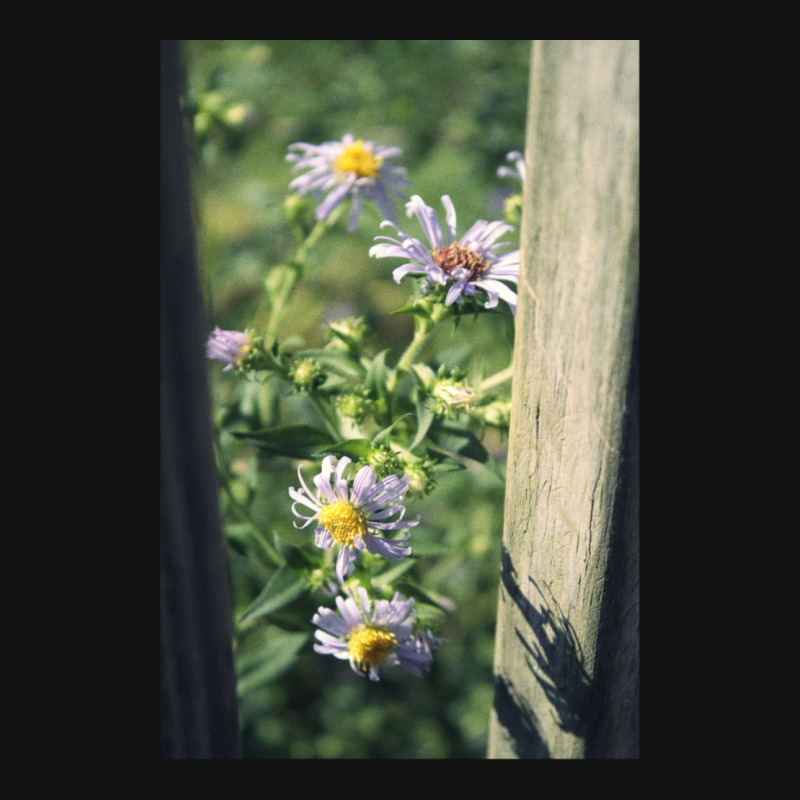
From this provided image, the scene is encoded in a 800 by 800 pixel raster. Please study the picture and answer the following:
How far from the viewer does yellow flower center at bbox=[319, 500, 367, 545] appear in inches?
40.6

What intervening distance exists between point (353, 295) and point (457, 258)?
2178mm

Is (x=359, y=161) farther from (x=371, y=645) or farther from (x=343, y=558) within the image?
(x=371, y=645)

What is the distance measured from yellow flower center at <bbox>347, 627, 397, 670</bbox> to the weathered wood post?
189 mm

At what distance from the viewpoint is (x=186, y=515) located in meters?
0.97

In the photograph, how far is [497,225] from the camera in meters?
1.10

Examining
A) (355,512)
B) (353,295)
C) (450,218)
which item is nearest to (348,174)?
(450,218)

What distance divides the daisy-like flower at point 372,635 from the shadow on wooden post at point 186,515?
17 centimetres

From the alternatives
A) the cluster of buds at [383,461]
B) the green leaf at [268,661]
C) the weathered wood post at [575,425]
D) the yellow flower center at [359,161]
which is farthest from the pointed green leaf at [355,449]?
the yellow flower center at [359,161]

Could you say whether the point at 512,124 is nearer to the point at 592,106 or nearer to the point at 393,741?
the point at 592,106

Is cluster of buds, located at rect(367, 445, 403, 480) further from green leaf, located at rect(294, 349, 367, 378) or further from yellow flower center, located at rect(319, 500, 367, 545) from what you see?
green leaf, located at rect(294, 349, 367, 378)

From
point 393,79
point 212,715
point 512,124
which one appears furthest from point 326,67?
point 212,715

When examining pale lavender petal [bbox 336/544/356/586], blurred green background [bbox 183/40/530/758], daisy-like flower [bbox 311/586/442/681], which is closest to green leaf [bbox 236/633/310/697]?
blurred green background [bbox 183/40/530/758]

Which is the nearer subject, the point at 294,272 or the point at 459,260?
the point at 459,260

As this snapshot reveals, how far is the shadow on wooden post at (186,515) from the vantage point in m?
0.85
